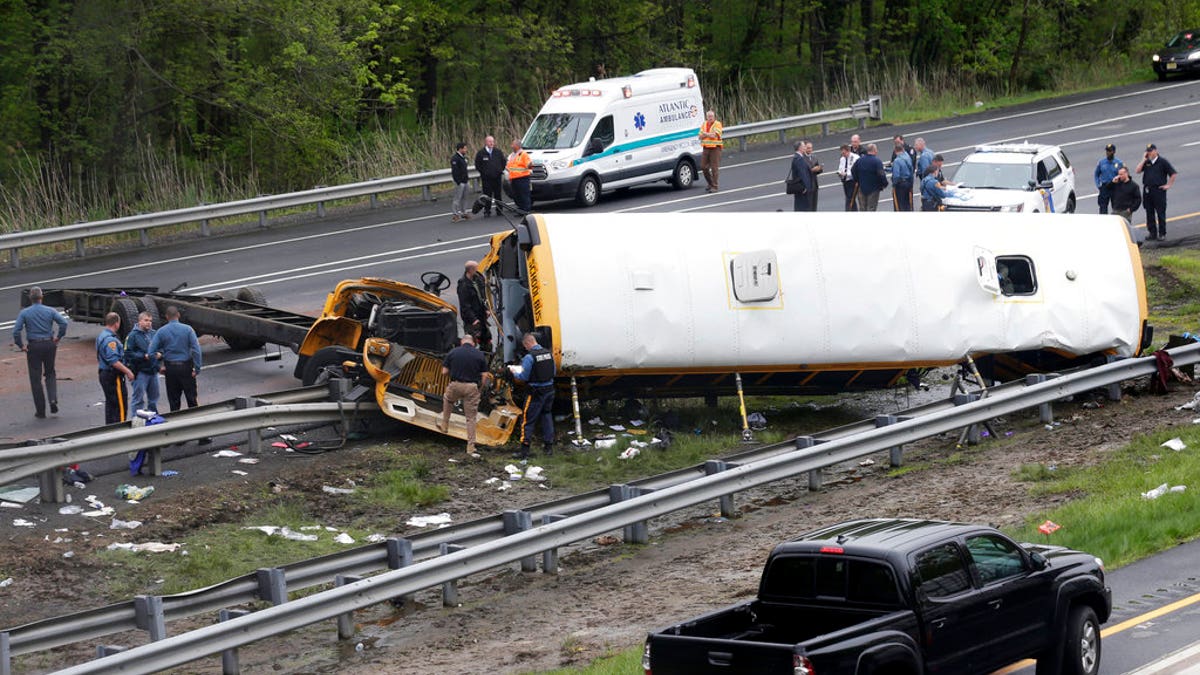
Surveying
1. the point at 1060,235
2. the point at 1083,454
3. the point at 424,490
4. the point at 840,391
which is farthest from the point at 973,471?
the point at 424,490

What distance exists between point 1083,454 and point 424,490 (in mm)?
7361

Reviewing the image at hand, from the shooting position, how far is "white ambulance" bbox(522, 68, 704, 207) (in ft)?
103

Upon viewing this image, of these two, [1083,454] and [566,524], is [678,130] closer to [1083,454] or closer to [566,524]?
[1083,454]

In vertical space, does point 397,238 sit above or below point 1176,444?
above

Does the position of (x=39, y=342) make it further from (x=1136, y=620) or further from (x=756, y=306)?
(x=1136, y=620)

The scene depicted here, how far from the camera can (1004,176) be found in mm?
27719

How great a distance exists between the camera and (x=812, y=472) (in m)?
16.5

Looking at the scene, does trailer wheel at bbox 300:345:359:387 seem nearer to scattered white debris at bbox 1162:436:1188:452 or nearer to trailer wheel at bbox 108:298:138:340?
trailer wheel at bbox 108:298:138:340

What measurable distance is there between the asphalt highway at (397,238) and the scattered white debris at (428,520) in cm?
433

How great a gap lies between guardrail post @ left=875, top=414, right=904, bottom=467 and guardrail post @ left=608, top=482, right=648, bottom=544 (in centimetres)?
345

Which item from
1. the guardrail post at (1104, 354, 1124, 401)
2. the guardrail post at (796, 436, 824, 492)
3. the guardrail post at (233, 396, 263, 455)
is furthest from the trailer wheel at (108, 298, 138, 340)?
the guardrail post at (1104, 354, 1124, 401)

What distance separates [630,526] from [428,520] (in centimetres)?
227

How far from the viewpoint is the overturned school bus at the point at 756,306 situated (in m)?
18.0

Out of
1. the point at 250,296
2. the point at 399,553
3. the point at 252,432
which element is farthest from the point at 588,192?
the point at 399,553
